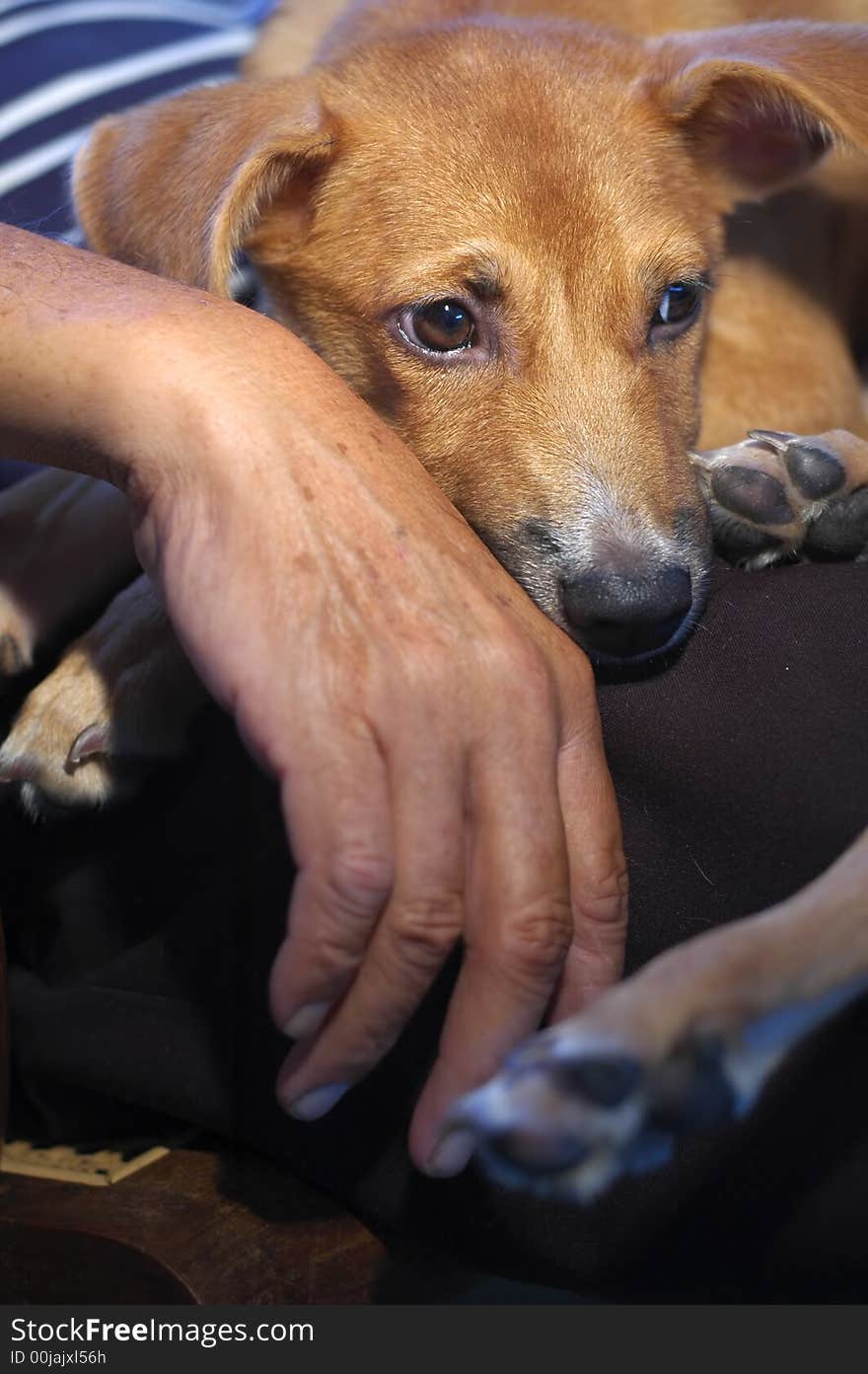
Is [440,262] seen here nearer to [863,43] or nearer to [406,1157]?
[863,43]

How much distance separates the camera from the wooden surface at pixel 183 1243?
4.80 ft

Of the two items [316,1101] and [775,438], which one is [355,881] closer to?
[316,1101]

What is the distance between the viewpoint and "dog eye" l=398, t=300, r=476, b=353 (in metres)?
1.80

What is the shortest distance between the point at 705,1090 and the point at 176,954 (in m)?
0.81

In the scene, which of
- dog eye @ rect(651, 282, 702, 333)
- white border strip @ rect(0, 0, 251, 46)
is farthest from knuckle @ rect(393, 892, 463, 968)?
white border strip @ rect(0, 0, 251, 46)

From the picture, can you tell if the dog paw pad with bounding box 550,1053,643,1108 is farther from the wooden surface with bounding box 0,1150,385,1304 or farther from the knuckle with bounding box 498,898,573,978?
the wooden surface with bounding box 0,1150,385,1304

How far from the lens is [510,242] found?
69.3 inches

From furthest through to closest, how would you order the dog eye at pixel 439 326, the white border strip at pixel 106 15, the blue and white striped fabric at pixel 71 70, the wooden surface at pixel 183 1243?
the white border strip at pixel 106 15, the blue and white striped fabric at pixel 71 70, the dog eye at pixel 439 326, the wooden surface at pixel 183 1243

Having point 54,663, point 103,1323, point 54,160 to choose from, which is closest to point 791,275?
point 54,160

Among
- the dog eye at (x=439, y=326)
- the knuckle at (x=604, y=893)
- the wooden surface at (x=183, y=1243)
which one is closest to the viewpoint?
the knuckle at (x=604, y=893)

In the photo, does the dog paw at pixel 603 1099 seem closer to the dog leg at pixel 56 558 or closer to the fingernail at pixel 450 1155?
the fingernail at pixel 450 1155

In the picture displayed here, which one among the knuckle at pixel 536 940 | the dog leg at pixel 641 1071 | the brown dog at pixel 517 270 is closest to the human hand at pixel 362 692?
the knuckle at pixel 536 940

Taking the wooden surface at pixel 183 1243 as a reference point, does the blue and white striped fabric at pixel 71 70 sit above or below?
above

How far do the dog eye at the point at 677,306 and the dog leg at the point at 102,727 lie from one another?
0.88m
